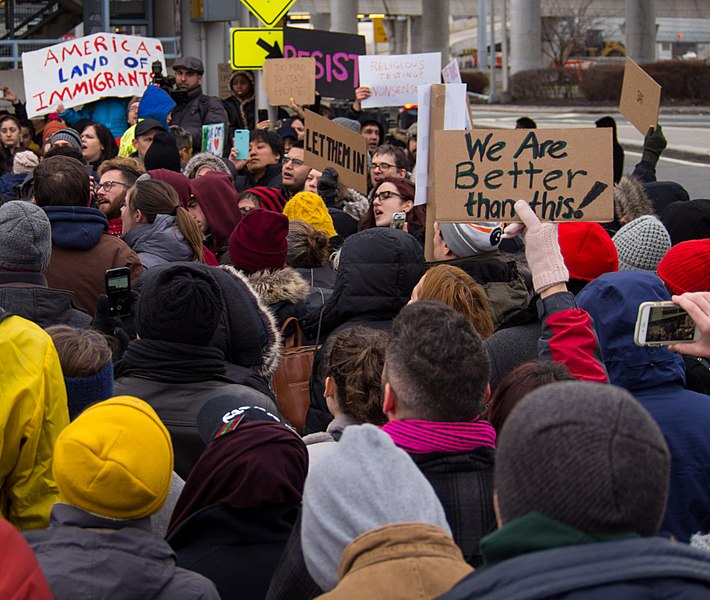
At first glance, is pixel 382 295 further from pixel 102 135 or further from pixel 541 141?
pixel 102 135

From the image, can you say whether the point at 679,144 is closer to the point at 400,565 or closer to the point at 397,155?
the point at 397,155

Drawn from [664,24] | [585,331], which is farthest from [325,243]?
[664,24]

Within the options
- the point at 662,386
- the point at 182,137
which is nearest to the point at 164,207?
the point at 662,386

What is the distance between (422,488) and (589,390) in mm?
532

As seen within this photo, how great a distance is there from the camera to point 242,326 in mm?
4629

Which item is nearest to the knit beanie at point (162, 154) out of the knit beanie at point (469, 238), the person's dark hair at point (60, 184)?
the person's dark hair at point (60, 184)

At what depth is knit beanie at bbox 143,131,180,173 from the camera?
8273mm

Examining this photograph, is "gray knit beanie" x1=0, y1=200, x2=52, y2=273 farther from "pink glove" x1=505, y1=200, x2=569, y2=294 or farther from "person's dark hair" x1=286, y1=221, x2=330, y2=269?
"pink glove" x1=505, y1=200, x2=569, y2=294

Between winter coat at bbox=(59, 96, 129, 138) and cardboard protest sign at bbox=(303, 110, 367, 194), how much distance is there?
503 cm

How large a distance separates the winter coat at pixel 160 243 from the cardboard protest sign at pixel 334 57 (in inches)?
229

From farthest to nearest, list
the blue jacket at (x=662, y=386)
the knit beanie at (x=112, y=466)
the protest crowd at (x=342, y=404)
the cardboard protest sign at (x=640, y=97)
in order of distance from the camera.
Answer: the cardboard protest sign at (x=640, y=97), the blue jacket at (x=662, y=386), the knit beanie at (x=112, y=466), the protest crowd at (x=342, y=404)

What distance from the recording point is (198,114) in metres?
11.3

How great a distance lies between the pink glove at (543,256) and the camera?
3826 millimetres

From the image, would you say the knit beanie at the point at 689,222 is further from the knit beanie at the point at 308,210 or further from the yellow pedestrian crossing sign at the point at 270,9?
the yellow pedestrian crossing sign at the point at 270,9
